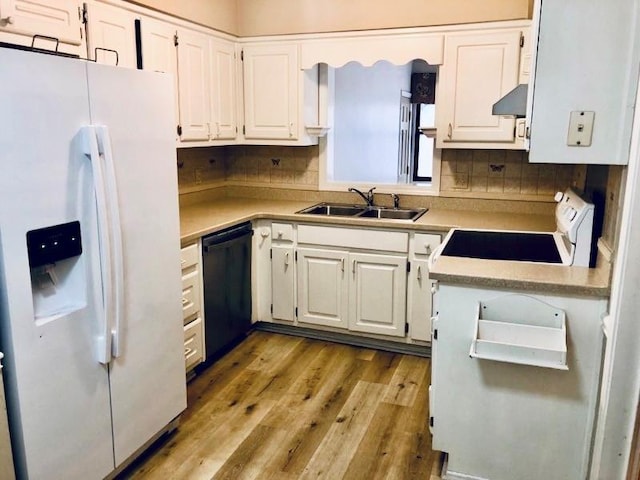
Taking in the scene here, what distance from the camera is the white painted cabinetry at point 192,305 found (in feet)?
9.47

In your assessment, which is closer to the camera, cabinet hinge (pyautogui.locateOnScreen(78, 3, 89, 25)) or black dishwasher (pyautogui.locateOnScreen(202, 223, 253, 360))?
cabinet hinge (pyautogui.locateOnScreen(78, 3, 89, 25))

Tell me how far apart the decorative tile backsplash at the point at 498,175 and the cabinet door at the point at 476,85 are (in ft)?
1.08

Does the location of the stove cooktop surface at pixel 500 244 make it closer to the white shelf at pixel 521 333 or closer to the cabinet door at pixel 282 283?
the white shelf at pixel 521 333

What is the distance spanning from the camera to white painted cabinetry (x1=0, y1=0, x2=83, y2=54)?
6.81 feet

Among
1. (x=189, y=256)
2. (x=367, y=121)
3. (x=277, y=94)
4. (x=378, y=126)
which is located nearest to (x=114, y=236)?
(x=189, y=256)

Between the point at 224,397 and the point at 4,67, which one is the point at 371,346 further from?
the point at 4,67

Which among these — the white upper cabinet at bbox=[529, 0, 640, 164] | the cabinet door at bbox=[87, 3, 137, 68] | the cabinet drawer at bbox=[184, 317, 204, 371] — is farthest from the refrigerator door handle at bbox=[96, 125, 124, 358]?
the white upper cabinet at bbox=[529, 0, 640, 164]

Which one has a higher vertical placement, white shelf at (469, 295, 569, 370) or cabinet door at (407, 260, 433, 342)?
white shelf at (469, 295, 569, 370)

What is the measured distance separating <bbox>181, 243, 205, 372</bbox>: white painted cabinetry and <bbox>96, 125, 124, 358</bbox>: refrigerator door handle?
82 cm

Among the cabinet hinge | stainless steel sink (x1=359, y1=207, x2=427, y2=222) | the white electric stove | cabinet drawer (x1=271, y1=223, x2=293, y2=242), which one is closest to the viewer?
the white electric stove

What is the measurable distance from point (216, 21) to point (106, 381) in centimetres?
259

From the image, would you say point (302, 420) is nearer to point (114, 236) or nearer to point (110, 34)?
point (114, 236)

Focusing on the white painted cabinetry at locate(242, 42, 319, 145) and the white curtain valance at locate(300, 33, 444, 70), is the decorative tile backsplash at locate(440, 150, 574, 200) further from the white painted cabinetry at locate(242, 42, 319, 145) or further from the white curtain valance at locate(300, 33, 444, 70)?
the white painted cabinetry at locate(242, 42, 319, 145)

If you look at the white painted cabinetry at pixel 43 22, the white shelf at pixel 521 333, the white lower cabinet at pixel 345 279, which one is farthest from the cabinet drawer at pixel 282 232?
the white shelf at pixel 521 333
